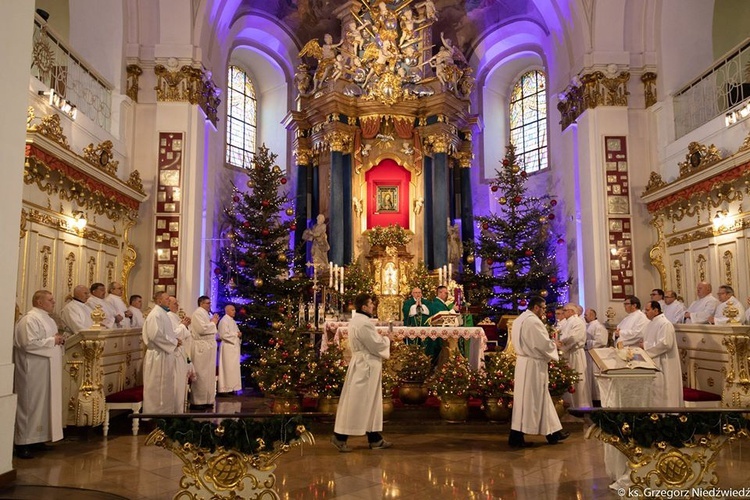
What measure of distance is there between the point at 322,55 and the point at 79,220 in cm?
895

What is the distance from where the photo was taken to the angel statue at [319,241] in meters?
16.3

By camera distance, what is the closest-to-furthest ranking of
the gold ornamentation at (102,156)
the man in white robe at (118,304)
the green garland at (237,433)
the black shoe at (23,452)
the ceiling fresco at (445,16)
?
the green garland at (237,433) → the black shoe at (23,452) → the man in white robe at (118,304) → the gold ornamentation at (102,156) → the ceiling fresco at (445,16)

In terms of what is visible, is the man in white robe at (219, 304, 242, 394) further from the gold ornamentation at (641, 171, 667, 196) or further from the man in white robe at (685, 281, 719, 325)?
the gold ornamentation at (641, 171, 667, 196)

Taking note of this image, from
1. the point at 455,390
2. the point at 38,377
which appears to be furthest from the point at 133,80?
the point at 455,390

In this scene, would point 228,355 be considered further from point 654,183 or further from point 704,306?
point 654,183

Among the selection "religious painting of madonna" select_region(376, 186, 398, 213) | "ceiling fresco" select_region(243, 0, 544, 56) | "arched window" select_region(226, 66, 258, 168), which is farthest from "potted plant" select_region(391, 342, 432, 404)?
"ceiling fresco" select_region(243, 0, 544, 56)

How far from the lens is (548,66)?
17969 mm

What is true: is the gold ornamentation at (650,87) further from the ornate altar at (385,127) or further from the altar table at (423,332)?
the altar table at (423,332)

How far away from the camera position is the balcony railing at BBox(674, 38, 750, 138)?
11.5 m

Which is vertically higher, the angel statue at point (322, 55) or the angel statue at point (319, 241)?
the angel statue at point (322, 55)

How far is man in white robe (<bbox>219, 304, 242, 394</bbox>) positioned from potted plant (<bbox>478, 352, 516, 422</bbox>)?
225 inches

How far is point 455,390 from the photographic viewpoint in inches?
344

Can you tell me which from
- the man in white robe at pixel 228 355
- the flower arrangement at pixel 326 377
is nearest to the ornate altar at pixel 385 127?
the man in white robe at pixel 228 355

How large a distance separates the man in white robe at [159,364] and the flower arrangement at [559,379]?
17.1 feet
